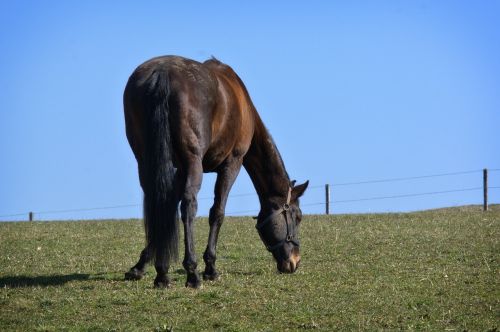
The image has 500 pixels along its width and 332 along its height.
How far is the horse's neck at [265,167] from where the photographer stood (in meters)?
12.2

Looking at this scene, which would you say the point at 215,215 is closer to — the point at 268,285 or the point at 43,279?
the point at 268,285

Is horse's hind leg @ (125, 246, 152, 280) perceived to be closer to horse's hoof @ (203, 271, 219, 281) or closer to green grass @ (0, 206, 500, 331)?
green grass @ (0, 206, 500, 331)

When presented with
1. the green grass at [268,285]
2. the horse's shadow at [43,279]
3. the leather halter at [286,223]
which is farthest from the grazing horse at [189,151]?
the horse's shadow at [43,279]

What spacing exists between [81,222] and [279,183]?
987 cm

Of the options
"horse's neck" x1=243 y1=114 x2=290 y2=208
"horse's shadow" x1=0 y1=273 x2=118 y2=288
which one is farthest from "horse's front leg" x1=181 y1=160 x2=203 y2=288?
"horse's neck" x1=243 y1=114 x2=290 y2=208

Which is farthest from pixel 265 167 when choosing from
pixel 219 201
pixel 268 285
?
pixel 268 285

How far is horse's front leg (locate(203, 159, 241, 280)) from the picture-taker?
1135 centimetres

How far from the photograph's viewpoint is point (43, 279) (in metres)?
11.1

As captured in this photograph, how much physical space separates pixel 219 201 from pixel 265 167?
1039 millimetres

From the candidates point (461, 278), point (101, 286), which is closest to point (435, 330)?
point (461, 278)

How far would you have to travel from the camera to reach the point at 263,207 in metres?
12.2

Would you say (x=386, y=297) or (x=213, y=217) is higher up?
(x=213, y=217)

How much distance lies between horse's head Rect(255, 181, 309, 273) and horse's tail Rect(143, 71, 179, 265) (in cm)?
276

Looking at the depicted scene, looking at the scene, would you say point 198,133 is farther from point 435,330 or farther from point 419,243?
point 419,243
